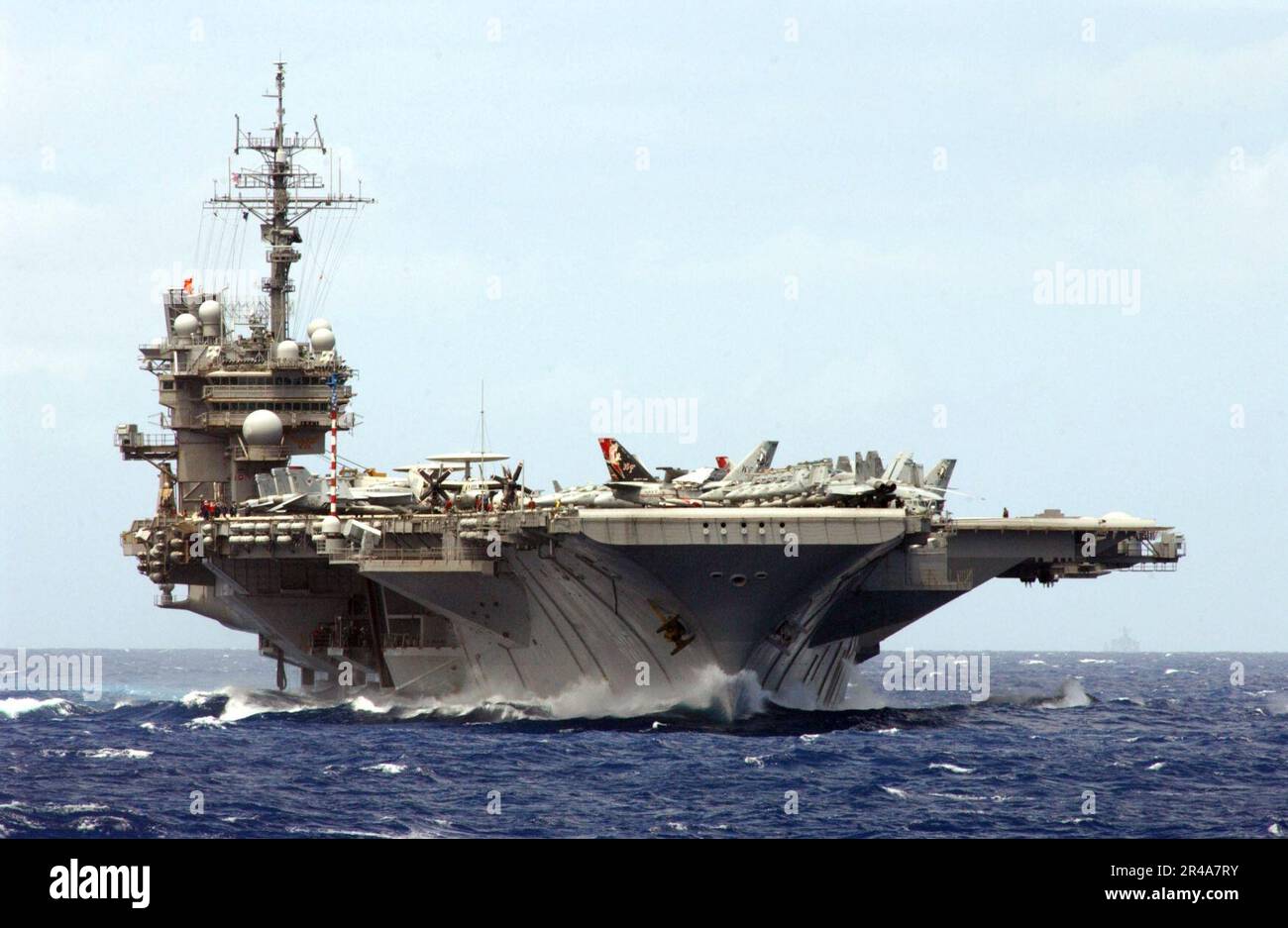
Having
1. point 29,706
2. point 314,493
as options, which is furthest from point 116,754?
point 29,706

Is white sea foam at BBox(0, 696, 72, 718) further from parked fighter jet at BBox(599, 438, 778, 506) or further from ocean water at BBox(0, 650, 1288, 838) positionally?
parked fighter jet at BBox(599, 438, 778, 506)

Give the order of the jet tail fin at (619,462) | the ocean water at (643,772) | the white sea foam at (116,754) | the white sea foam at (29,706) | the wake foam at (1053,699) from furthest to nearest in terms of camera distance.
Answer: the white sea foam at (29,706) → the wake foam at (1053,699) → the jet tail fin at (619,462) → the white sea foam at (116,754) → the ocean water at (643,772)

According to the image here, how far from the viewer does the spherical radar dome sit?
4422 centimetres

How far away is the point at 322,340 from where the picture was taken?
47.0 metres

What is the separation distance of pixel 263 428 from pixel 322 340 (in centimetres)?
367

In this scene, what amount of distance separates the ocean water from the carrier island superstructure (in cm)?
115

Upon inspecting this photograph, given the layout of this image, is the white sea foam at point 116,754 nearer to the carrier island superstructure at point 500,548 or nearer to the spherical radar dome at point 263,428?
the carrier island superstructure at point 500,548

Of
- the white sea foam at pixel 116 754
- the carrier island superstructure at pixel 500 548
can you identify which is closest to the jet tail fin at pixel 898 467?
the carrier island superstructure at pixel 500 548

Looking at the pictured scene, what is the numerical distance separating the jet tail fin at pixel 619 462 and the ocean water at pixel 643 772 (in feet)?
15.9

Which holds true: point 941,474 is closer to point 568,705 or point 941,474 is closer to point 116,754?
point 568,705

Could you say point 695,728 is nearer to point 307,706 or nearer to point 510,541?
point 510,541

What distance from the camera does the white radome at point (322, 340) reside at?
47.0 m

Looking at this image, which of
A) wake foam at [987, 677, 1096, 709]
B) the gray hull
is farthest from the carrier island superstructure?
wake foam at [987, 677, 1096, 709]
